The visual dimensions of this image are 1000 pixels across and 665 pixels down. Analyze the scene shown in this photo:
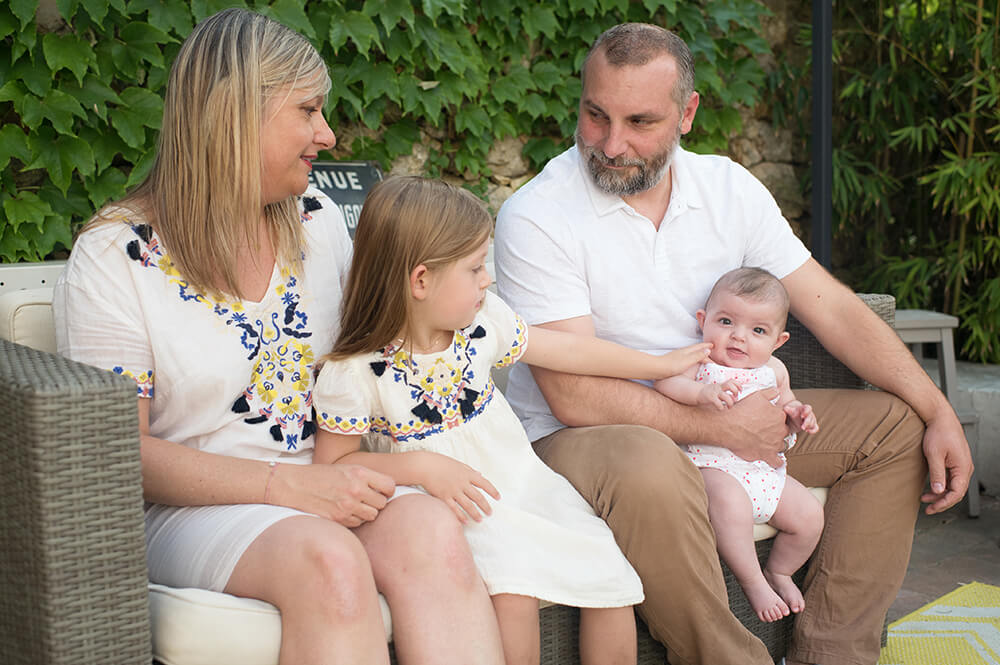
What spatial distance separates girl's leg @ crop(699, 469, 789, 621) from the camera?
6.57 ft

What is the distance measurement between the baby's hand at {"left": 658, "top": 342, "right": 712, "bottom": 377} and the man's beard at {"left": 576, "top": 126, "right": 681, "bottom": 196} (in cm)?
37

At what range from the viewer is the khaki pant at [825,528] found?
5.97 ft

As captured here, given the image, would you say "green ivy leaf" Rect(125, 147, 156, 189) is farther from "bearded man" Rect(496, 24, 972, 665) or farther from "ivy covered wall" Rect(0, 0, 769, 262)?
"bearded man" Rect(496, 24, 972, 665)

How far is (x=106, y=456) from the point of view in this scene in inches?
53.8

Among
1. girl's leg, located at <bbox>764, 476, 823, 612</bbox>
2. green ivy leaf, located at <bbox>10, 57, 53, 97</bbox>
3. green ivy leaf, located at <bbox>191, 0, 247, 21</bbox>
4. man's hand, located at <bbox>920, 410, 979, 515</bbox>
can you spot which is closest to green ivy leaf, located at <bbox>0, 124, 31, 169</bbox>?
green ivy leaf, located at <bbox>10, 57, 53, 97</bbox>

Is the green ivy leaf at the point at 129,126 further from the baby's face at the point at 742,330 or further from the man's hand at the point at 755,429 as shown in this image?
the man's hand at the point at 755,429

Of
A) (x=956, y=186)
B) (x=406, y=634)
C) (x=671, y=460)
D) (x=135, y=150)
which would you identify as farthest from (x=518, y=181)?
(x=406, y=634)

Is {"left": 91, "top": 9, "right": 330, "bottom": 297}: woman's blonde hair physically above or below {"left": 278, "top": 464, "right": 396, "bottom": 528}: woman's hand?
above

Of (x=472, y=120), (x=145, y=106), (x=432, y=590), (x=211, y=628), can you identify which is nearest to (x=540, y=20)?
(x=472, y=120)

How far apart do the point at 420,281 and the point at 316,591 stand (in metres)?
0.56

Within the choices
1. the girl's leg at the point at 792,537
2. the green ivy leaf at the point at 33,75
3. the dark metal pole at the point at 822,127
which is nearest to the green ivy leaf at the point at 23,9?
the green ivy leaf at the point at 33,75

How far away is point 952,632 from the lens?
2562mm

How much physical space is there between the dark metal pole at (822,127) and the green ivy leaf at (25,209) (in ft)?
8.92

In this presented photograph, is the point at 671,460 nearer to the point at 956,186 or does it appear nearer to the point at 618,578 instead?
the point at 618,578
